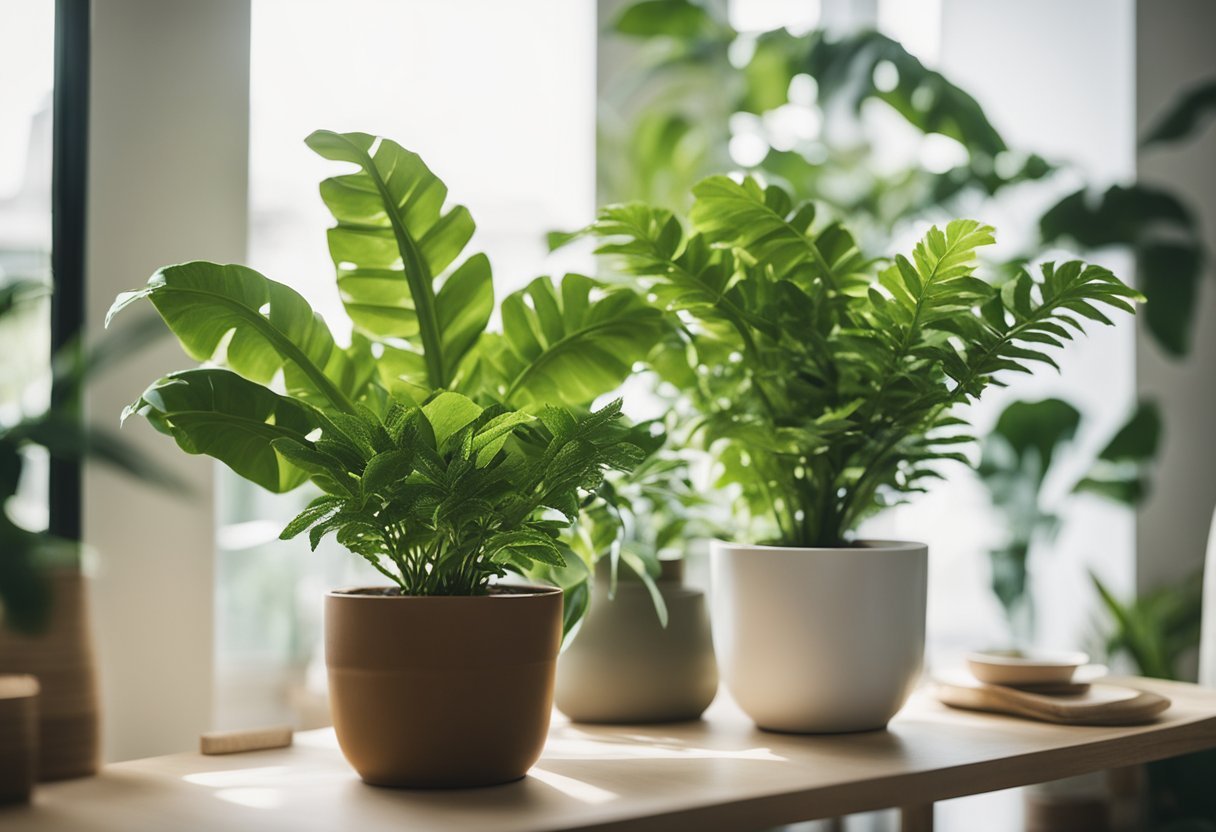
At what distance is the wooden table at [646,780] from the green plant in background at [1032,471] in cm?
96

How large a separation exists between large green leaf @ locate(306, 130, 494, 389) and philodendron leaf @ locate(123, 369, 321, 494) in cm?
13

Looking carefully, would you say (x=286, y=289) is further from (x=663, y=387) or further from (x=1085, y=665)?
(x=1085, y=665)

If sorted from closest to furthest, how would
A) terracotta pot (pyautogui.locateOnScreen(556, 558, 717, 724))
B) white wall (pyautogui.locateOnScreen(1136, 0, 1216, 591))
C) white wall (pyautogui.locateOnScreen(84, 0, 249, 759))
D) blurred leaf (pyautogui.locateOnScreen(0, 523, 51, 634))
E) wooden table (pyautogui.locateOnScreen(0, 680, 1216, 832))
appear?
blurred leaf (pyautogui.locateOnScreen(0, 523, 51, 634)) → wooden table (pyautogui.locateOnScreen(0, 680, 1216, 832)) → terracotta pot (pyautogui.locateOnScreen(556, 558, 717, 724)) → white wall (pyautogui.locateOnScreen(84, 0, 249, 759)) → white wall (pyautogui.locateOnScreen(1136, 0, 1216, 591))

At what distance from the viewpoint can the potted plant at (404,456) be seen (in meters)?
0.87

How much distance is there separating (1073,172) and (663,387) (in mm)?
1272

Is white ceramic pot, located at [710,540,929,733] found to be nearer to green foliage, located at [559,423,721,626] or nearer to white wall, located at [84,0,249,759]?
green foliage, located at [559,423,721,626]

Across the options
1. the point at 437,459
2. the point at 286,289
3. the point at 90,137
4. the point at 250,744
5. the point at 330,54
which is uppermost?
the point at 330,54

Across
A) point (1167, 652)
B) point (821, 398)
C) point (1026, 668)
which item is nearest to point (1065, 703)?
point (1026, 668)

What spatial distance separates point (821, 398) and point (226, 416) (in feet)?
1.74

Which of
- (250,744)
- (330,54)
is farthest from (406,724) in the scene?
(330,54)

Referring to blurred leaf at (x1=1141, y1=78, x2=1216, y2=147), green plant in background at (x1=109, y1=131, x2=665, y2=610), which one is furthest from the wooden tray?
blurred leaf at (x1=1141, y1=78, x2=1216, y2=147)

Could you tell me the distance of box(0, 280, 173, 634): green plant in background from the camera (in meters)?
0.65

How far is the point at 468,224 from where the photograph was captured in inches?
39.7

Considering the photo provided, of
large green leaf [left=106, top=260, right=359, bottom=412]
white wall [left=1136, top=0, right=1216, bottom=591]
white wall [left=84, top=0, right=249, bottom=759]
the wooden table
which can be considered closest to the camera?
the wooden table
